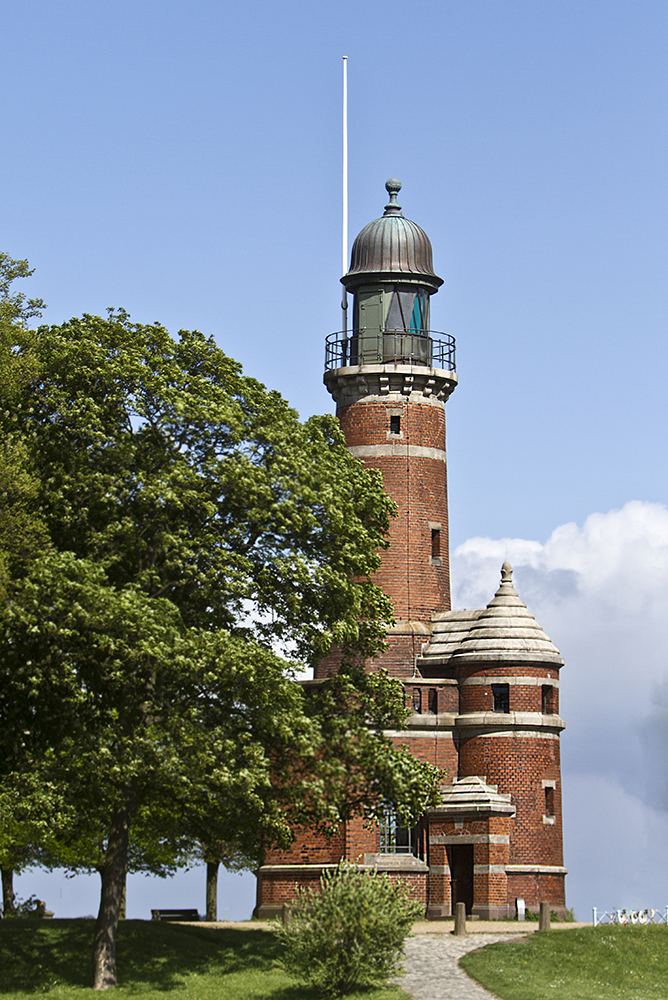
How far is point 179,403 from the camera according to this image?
3309 centimetres

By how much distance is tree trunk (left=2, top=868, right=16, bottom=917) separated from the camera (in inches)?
1836

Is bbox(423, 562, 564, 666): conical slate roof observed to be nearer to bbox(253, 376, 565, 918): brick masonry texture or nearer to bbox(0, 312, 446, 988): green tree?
bbox(253, 376, 565, 918): brick masonry texture

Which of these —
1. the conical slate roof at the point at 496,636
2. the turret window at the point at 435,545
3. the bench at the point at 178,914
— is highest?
the turret window at the point at 435,545

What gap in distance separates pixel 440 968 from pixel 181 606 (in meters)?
10.3

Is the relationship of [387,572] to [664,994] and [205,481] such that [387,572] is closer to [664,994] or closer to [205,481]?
[205,481]

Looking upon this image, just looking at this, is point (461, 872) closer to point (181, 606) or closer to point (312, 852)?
point (312, 852)

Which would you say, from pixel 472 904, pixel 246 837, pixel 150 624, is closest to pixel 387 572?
pixel 472 904

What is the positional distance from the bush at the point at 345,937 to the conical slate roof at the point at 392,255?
26.9 meters

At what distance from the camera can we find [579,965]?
34000mm

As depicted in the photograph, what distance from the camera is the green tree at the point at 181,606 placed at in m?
31.5

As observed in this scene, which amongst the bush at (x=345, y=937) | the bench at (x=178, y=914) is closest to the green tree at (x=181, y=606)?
the bush at (x=345, y=937)

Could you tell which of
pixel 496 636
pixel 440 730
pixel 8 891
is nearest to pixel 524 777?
pixel 440 730

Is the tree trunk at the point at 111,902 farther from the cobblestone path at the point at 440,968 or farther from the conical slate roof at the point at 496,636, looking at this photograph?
the conical slate roof at the point at 496,636

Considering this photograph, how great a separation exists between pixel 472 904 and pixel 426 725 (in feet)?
19.4
